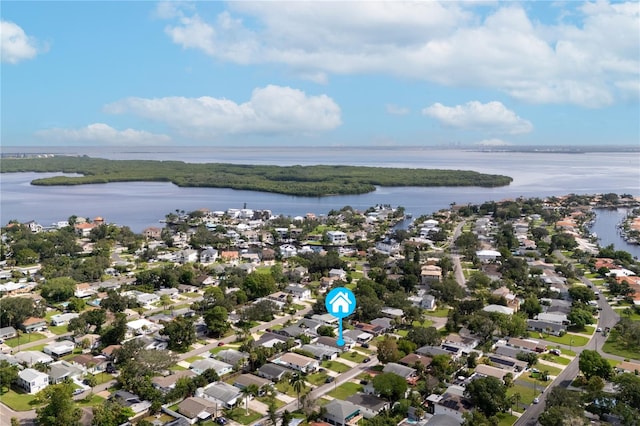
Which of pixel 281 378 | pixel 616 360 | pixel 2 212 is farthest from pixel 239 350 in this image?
pixel 2 212

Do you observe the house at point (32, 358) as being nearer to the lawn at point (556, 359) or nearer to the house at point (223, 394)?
the house at point (223, 394)

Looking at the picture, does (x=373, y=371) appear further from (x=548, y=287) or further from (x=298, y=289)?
(x=548, y=287)

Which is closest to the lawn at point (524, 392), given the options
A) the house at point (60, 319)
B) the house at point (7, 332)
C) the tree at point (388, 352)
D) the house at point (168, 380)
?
the tree at point (388, 352)

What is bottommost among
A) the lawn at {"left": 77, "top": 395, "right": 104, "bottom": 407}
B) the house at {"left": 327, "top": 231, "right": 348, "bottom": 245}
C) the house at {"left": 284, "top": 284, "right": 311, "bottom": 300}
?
the lawn at {"left": 77, "top": 395, "right": 104, "bottom": 407}

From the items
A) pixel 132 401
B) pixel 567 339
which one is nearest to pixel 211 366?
pixel 132 401

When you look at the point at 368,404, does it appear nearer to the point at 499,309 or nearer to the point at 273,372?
the point at 273,372

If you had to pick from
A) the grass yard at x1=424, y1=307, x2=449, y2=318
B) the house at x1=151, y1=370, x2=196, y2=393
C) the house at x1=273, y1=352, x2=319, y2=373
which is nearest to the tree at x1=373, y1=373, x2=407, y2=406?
the house at x1=273, y1=352, x2=319, y2=373

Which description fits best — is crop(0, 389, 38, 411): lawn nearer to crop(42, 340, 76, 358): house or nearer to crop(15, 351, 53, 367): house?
crop(15, 351, 53, 367): house
